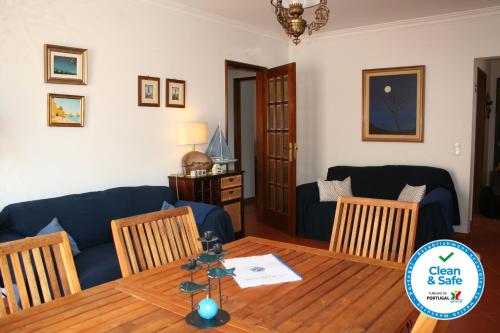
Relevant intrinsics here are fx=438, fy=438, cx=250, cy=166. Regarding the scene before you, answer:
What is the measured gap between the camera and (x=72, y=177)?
12.2 ft

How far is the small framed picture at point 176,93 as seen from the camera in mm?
4484

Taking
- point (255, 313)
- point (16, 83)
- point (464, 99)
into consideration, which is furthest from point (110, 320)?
point (464, 99)

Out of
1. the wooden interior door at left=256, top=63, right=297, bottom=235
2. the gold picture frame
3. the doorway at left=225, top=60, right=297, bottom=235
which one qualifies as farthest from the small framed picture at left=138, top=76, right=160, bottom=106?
the wooden interior door at left=256, top=63, right=297, bottom=235

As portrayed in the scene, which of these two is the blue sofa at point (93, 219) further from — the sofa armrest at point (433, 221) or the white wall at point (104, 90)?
the sofa armrest at point (433, 221)

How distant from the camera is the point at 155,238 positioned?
2.00m

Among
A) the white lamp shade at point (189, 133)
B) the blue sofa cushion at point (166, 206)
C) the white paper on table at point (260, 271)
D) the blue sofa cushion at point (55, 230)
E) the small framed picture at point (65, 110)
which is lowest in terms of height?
the blue sofa cushion at point (55, 230)

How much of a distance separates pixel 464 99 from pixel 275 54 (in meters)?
2.45

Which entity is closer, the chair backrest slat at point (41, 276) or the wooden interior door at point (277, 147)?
the chair backrest slat at point (41, 276)

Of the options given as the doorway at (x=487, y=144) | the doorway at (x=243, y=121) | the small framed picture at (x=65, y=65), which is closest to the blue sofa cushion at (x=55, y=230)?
the small framed picture at (x=65, y=65)

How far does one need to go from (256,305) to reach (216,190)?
3129 mm

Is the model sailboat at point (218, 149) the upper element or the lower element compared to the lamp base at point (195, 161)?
upper

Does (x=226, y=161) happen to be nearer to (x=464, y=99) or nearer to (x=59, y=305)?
(x=464, y=99)

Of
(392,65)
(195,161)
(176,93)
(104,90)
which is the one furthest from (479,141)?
(104,90)

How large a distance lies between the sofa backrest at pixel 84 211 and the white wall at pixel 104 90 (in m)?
0.18
